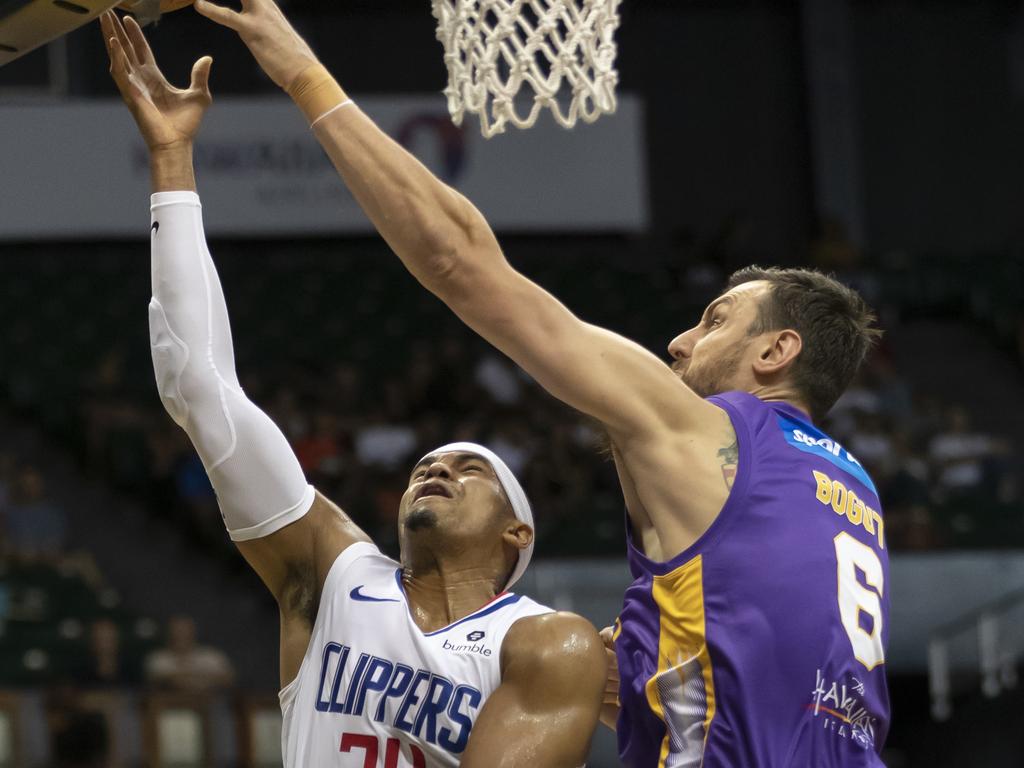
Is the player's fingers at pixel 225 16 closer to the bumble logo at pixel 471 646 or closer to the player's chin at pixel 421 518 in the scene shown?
the player's chin at pixel 421 518

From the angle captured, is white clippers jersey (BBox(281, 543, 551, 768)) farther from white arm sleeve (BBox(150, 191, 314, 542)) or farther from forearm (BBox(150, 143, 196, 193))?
forearm (BBox(150, 143, 196, 193))

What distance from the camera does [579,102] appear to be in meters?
3.71

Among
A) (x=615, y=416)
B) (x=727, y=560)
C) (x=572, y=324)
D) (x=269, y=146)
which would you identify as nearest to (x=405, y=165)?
(x=572, y=324)

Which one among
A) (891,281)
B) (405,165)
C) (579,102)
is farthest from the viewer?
(891,281)

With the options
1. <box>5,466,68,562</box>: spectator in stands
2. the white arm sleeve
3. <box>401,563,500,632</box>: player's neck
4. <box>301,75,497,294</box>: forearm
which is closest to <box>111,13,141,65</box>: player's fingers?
the white arm sleeve

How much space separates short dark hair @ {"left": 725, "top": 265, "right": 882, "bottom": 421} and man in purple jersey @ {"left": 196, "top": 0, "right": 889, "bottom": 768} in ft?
0.65

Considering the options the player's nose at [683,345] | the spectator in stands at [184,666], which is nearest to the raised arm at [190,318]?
the player's nose at [683,345]

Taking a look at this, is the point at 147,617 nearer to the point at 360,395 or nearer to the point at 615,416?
the point at 360,395

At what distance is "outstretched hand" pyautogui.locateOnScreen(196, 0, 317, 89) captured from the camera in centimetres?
273

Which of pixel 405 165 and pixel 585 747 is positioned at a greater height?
pixel 405 165

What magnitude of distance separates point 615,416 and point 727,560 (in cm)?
31

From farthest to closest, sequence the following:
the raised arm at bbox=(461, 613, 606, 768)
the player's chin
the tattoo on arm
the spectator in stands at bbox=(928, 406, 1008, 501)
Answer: the spectator in stands at bbox=(928, 406, 1008, 501)
the player's chin
the raised arm at bbox=(461, 613, 606, 768)
the tattoo on arm

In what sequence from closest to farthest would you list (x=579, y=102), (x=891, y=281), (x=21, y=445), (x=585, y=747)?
(x=585, y=747), (x=579, y=102), (x=21, y=445), (x=891, y=281)

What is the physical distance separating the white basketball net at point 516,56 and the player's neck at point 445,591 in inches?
37.7
